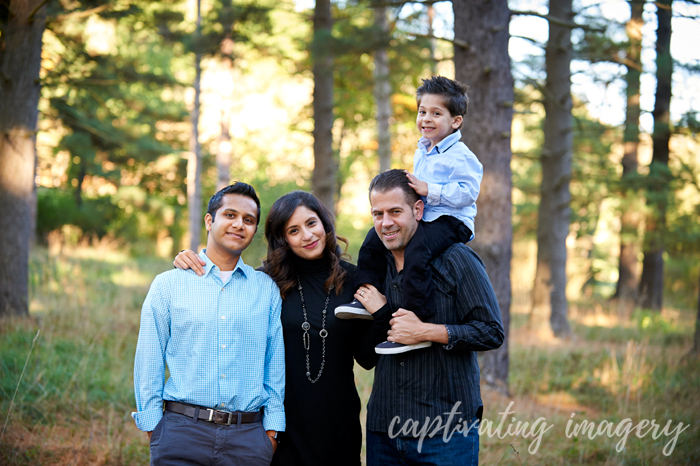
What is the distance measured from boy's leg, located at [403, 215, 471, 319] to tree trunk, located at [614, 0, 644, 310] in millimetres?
8056

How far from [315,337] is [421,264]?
2.60ft

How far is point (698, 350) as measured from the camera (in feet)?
24.6

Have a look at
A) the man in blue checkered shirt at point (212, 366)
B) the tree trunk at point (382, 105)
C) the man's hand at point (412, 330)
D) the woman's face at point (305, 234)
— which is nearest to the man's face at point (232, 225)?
the man in blue checkered shirt at point (212, 366)

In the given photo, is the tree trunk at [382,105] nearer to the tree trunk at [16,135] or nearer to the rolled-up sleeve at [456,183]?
the tree trunk at [16,135]

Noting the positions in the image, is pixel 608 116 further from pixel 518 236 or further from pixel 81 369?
pixel 81 369

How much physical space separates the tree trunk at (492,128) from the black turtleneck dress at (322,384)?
3277 mm

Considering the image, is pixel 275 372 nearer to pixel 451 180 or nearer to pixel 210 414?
pixel 210 414

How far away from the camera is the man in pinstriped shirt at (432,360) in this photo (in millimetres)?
2477

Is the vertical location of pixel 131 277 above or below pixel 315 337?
below

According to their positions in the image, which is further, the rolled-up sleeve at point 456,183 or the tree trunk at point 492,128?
the tree trunk at point 492,128

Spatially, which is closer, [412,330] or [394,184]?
[412,330]

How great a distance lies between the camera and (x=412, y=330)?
2508 mm

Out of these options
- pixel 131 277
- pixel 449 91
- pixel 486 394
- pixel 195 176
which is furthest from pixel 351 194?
pixel 449 91

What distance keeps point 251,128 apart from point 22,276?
19.4m
